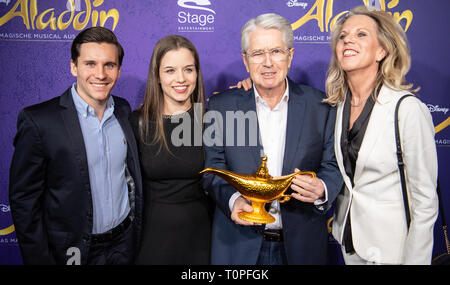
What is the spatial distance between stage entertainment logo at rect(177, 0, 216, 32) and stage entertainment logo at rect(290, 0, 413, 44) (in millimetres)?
600

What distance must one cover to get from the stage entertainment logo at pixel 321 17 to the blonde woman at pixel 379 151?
731 millimetres

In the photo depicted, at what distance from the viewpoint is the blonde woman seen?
159 centimetres

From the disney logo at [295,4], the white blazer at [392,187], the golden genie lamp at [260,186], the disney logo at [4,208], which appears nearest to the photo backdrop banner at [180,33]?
the disney logo at [295,4]

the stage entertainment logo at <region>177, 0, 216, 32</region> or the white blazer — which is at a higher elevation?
the stage entertainment logo at <region>177, 0, 216, 32</region>

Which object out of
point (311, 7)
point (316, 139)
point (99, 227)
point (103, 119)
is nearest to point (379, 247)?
point (316, 139)

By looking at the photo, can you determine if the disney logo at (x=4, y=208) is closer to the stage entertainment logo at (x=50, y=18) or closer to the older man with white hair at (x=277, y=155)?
the stage entertainment logo at (x=50, y=18)

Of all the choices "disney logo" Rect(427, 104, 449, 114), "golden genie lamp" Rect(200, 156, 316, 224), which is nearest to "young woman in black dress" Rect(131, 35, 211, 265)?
"golden genie lamp" Rect(200, 156, 316, 224)

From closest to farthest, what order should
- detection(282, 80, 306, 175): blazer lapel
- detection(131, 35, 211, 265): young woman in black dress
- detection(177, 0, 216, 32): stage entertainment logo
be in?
detection(282, 80, 306, 175): blazer lapel
detection(131, 35, 211, 265): young woman in black dress
detection(177, 0, 216, 32): stage entertainment logo

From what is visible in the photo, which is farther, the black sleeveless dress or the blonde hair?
the black sleeveless dress

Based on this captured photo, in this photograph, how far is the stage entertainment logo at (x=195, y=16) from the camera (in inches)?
99.9

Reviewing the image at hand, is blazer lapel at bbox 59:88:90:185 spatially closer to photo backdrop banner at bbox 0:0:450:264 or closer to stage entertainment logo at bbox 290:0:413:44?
photo backdrop banner at bbox 0:0:450:264

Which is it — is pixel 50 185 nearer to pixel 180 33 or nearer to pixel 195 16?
pixel 180 33

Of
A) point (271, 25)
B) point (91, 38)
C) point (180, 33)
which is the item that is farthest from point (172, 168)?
point (180, 33)
